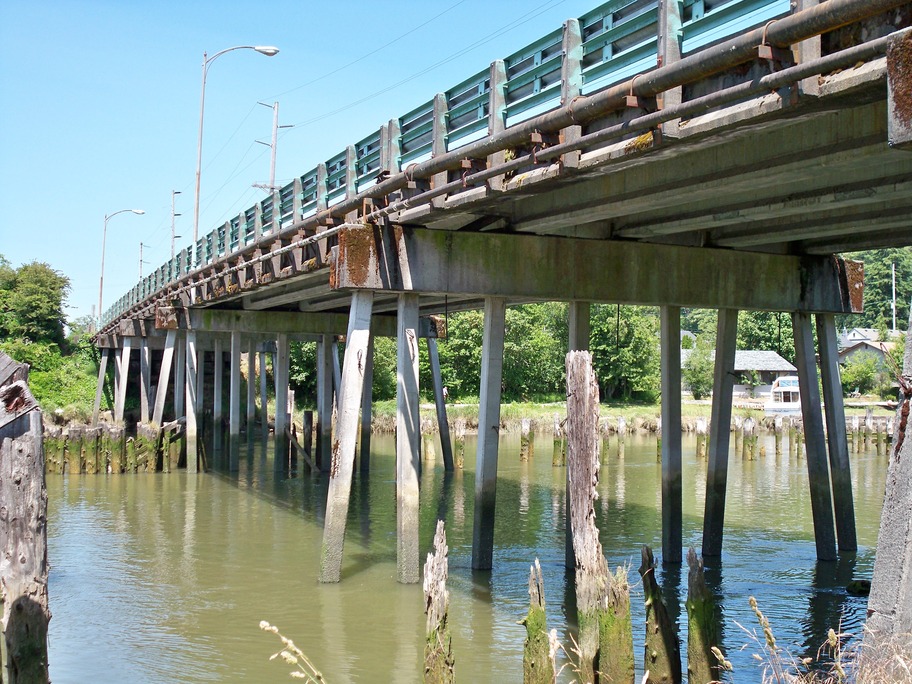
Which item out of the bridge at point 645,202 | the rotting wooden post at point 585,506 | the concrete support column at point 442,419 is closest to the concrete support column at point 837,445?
the bridge at point 645,202

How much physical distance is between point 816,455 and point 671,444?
2.32 meters

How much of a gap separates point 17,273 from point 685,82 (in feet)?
181

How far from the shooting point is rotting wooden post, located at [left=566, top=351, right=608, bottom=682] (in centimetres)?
804

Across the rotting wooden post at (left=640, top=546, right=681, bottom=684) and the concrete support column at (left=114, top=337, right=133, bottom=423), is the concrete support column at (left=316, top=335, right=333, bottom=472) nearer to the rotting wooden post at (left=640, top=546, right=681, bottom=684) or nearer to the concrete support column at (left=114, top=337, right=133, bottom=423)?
the concrete support column at (left=114, top=337, right=133, bottom=423)

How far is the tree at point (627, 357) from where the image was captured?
193ft

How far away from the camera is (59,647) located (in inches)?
435

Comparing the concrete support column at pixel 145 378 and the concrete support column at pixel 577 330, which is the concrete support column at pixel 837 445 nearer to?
the concrete support column at pixel 577 330

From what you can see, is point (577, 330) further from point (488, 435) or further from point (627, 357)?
point (627, 357)

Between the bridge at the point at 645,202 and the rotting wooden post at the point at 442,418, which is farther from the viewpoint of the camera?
the rotting wooden post at the point at 442,418

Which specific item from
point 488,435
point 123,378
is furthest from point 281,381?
point 488,435

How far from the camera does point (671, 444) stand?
1435 cm

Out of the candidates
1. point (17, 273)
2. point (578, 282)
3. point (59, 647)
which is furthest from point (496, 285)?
point (17, 273)

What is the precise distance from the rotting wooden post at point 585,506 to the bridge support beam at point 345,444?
5.15 m

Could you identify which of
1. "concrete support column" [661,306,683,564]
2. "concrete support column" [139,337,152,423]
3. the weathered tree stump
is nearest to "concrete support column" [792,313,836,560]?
"concrete support column" [661,306,683,564]
